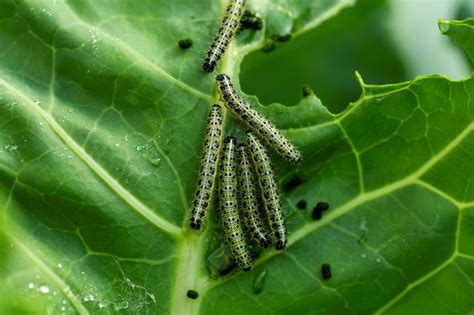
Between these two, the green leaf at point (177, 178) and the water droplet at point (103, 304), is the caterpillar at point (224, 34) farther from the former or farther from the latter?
the water droplet at point (103, 304)

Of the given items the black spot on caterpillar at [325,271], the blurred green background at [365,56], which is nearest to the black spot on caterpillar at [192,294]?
the black spot on caterpillar at [325,271]

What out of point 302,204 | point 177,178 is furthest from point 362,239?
point 177,178

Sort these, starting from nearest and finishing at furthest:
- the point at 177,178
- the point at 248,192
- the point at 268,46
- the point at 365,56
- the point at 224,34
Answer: the point at 177,178 < the point at 224,34 < the point at 248,192 < the point at 268,46 < the point at 365,56

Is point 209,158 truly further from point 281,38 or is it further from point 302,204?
point 281,38

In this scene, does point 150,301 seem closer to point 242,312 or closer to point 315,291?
point 242,312

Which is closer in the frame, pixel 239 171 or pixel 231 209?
pixel 231 209

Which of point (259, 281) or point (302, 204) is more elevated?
point (302, 204)
